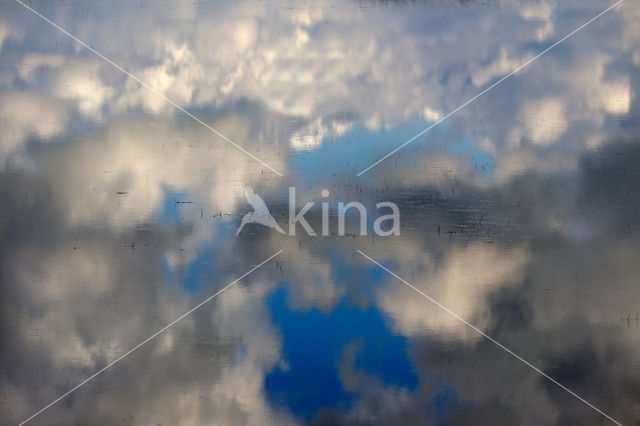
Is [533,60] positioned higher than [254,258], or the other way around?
[533,60]

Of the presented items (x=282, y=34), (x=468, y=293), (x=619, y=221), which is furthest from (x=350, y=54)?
(x=619, y=221)

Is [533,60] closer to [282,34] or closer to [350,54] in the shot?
[350,54]

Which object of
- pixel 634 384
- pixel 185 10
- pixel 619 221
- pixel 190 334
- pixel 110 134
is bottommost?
pixel 634 384
